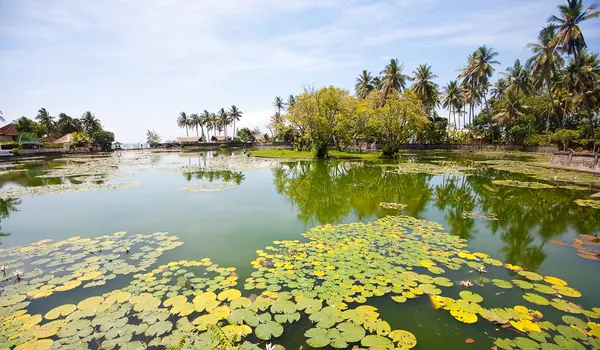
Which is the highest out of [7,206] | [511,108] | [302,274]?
[511,108]

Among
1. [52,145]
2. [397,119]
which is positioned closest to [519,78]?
[397,119]

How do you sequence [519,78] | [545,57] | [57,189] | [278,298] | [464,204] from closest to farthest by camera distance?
1. [278,298]
2. [464,204]
3. [57,189]
4. [545,57]
5. [519,78]

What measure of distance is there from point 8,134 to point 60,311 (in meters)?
67.2

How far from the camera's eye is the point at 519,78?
142 feet

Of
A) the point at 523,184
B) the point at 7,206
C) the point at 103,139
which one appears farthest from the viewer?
the point at 103,139

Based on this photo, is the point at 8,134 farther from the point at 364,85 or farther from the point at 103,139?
the point at 364,85

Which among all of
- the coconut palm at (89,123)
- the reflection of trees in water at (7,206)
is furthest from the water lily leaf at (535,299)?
the coconut palm at (89,123)

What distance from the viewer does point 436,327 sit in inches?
161

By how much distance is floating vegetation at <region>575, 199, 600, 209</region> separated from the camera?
11.1 meters

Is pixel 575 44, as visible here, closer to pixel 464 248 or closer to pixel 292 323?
pixel 464 248

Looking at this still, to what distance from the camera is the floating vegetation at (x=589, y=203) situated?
36.4 feet

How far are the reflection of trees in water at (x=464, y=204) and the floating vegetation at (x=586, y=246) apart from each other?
508 millimetres

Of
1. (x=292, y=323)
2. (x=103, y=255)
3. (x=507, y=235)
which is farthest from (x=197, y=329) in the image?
(x=507, y=235)

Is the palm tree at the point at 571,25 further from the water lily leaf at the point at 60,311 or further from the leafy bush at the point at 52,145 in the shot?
the leafy bush at the point at 52,145
